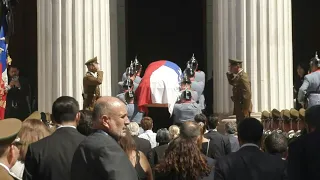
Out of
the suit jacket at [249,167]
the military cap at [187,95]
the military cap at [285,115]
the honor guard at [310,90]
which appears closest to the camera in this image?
the suit jacket at [249,167]

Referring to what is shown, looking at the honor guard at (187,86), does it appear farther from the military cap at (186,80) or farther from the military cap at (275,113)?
the military cap at (275,113)

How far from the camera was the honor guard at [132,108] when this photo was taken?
1964cm

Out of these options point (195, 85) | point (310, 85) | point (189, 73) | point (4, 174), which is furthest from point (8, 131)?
point (195, 85)

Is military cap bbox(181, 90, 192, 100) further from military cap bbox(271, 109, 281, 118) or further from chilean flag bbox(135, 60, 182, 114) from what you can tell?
military cap bbox(271, 109, 281, 118)

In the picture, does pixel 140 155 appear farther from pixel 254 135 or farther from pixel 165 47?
pixel 165 47

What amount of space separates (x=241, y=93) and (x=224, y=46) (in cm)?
271

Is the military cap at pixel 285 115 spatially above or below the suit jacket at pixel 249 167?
above

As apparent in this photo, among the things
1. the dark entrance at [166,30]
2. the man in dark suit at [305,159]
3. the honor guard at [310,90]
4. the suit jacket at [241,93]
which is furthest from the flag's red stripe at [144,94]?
the man in dark suit at [305,159]

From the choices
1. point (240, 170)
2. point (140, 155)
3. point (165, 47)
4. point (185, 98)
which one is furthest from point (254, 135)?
point (165, 47)

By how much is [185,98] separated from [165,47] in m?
9.82

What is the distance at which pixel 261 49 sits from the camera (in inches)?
772

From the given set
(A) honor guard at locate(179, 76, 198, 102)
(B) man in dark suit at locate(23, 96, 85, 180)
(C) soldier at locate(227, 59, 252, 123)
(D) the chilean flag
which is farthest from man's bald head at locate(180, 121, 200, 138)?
(D) the chilean flag

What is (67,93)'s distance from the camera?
64.2 ft

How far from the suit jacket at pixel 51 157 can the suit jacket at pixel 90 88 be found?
9.75 metres
